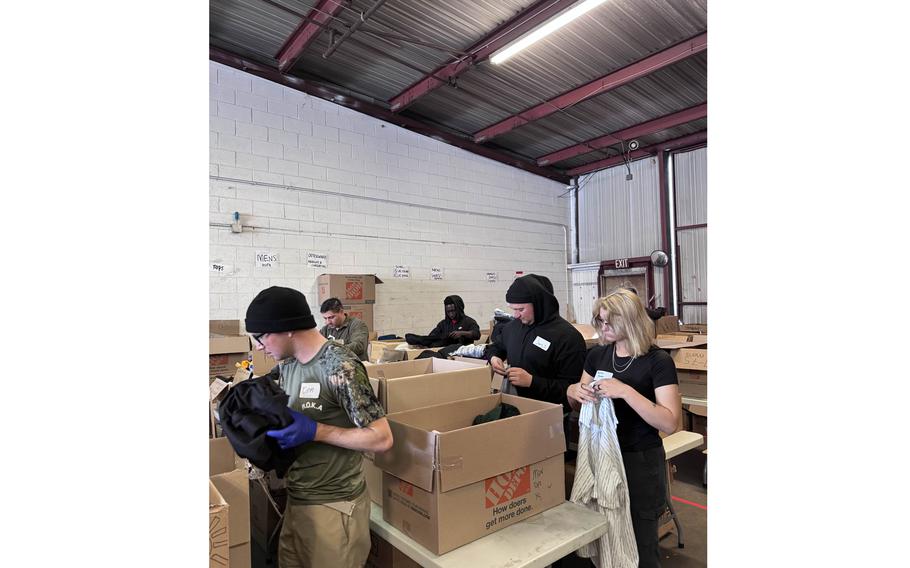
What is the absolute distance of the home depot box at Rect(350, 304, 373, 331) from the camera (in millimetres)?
4973

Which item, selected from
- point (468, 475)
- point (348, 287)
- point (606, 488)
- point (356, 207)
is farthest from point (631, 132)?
point (468, 475)

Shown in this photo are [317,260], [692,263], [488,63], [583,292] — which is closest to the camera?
[488,63]

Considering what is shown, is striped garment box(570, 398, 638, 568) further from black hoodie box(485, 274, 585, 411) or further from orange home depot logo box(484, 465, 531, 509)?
black hoodie box(485, 274, 585, 411)

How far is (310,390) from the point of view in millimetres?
1475

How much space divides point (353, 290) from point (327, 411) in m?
3.66

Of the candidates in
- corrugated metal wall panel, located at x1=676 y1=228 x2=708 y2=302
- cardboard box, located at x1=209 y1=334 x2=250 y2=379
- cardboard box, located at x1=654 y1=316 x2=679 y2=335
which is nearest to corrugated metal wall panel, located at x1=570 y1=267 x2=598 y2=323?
corrugated metal wall panel, located at x1=676 y1=228 x2=708 y2=302

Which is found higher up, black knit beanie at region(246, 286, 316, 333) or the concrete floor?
black knit beanie at region(246, 286, 316, 333)

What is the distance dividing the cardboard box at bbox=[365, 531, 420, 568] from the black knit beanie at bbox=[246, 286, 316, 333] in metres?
0.81

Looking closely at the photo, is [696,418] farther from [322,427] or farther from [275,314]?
[275,314]
